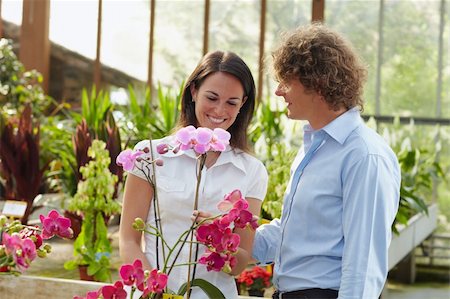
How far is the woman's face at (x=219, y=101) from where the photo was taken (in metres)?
2.36

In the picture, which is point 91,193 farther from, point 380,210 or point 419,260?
point 419,260

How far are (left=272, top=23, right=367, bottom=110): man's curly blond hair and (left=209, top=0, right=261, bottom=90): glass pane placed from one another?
7.75 m

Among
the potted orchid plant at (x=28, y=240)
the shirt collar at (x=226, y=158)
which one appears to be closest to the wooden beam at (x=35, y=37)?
the shirt collar at (x=226, y=158)

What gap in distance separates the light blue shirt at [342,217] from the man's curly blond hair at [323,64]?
0.07m

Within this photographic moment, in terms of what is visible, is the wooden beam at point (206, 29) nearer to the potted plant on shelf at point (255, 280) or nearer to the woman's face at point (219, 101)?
the potted plant on shelf at point (255, 280)

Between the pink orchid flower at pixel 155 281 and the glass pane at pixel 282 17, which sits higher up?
the glass pane at pixel 282 17

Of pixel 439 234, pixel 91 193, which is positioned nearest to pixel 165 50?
pixel 439 234

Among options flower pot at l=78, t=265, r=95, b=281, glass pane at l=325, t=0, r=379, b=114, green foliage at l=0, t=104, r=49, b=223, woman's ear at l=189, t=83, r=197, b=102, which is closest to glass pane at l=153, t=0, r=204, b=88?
glass pane at l=325, t=0, r=379, b=114

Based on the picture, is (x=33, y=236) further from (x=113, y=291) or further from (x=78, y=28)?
(x=78, y=28)

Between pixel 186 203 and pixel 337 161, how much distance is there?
1.42 feet

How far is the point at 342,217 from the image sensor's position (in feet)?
6.70

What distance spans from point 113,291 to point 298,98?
2.26ft

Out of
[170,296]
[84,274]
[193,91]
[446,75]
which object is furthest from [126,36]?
[170,296]

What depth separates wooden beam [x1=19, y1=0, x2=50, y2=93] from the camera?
10.3 metres
